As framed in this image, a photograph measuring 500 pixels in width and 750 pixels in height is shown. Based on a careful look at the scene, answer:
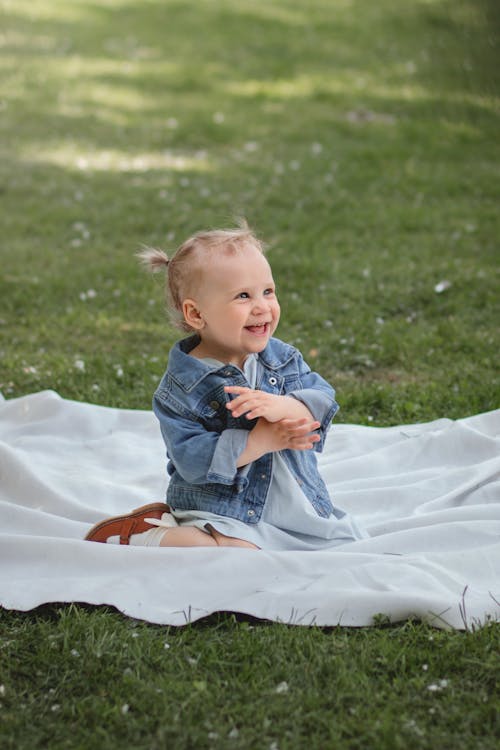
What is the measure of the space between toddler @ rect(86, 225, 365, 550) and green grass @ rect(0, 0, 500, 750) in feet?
1.40

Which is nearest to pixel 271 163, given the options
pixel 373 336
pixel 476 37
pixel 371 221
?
pixel 371 221

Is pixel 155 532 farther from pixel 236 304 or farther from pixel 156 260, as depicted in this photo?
pixel 156 260

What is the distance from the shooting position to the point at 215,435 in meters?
3.42

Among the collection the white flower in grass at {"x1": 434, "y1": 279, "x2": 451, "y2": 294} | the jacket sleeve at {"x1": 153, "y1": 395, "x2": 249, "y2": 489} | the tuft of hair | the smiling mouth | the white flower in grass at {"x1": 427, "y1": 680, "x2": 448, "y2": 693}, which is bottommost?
the white flower in grass at {"x1": 434, "y1": 279, "x2": 451, "y2": 294}

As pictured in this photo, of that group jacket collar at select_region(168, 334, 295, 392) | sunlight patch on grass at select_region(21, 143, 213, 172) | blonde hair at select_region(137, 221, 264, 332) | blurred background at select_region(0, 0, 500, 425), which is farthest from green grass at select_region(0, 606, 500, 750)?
sunlight patch on grass at select_region(21, 143, 213, 172)

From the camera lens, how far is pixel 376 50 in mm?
12930

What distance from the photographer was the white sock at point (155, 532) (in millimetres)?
3594

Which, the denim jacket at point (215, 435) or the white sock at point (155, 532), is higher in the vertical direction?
the denim jacket at point (215, 435)

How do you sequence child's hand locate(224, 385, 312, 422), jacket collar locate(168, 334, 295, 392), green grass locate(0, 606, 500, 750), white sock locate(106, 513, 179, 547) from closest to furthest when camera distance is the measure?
green grass locate(0, 606, 500, 750), child's hand locate(224, 385, 312, 422), jacket collar locate(168, 334, 295, 392), white sock locate(106, 513, 179, 547)

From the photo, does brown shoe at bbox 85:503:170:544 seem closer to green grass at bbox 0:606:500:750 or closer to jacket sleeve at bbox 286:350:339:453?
green grass at bbox 0:606:500:750

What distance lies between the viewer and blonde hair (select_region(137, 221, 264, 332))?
3.48 m

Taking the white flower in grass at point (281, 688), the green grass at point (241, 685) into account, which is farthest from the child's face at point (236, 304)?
the white flower in grass at point (281, 688)

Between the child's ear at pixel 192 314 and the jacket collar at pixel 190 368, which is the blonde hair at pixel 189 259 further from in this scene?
the jacket collar at pixel 190 368

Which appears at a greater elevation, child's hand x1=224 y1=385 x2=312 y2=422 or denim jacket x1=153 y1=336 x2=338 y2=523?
child's hand x1=224 y1=385 x2=312 y2=422
